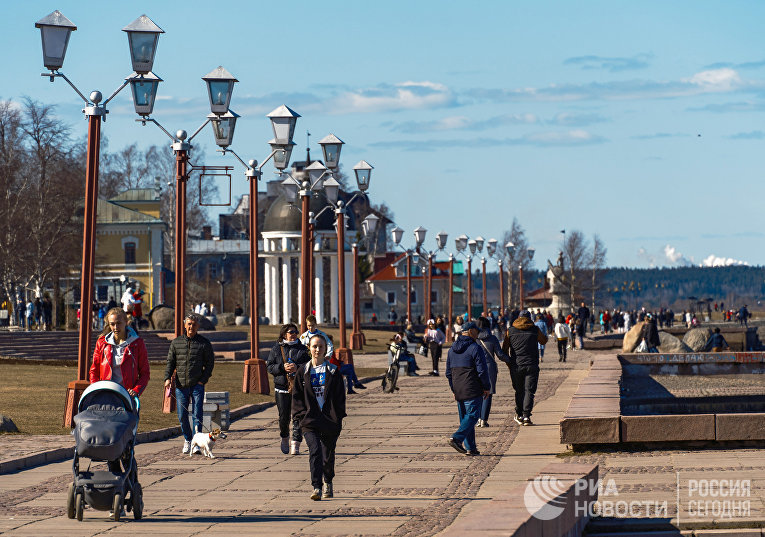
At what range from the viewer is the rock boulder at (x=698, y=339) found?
52.5 m

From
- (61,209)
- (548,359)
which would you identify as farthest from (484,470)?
(61,209)

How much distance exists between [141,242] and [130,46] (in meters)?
70.4

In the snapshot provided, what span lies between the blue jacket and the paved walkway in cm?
73

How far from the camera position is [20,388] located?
24328 millimetres

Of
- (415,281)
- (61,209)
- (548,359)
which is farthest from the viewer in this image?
(415,281)

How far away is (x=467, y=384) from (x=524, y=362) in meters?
3.58

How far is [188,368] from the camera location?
1522cm

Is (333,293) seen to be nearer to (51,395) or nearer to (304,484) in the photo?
(51,395)

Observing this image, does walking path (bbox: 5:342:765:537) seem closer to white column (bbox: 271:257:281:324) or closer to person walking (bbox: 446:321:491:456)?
person walking (bbox: 446:321:491:456)

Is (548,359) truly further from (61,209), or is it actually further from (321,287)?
(321,287)

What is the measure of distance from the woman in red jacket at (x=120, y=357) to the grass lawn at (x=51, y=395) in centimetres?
505

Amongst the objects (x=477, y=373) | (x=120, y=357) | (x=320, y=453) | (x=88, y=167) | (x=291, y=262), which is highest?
(x=291, y=262)

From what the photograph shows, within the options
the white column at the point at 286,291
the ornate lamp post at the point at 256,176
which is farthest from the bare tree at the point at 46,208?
the ornate lamp post at the point at 256,176

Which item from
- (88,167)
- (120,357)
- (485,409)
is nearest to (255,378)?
(485,409)
